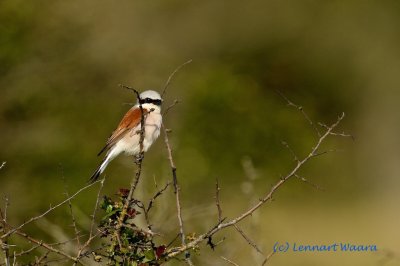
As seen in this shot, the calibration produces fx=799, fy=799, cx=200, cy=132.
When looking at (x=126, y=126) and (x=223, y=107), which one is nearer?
(x=126, y=126)

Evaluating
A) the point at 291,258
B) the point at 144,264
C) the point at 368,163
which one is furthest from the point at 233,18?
the point at 144,264

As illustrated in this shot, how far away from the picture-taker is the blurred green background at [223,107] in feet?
28.2

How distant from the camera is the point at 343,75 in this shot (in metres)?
16.6

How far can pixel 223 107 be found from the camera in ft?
40.0

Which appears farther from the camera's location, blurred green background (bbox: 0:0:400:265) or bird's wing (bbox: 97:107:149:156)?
blurred green background (bbox: 0:0:400:265)

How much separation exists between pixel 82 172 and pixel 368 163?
359 inches

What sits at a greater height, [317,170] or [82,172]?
[317,170]

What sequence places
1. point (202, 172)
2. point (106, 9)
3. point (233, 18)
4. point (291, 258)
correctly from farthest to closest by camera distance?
point (233, 18) → point (106, 9) → point (291, 258) → point (202, 172)

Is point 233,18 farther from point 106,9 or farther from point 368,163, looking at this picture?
point 368,163

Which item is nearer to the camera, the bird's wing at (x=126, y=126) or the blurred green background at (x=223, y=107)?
the bird's wing at (x=126, y=126)

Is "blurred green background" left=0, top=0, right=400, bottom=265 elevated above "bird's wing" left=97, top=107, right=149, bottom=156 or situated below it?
above

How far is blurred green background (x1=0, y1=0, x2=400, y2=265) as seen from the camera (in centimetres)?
860

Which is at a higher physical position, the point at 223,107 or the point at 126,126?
the point at 223,107

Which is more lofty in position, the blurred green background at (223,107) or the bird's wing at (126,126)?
the blurred green background at (223,107)
